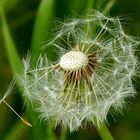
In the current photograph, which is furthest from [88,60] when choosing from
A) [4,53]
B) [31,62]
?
[4,53]

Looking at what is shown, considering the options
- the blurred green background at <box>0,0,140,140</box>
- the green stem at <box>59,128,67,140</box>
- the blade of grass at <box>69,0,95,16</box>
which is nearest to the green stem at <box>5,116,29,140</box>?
the blurred green background at <box>0,0,140,140</box>

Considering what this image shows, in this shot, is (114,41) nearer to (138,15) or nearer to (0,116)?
(138,15)

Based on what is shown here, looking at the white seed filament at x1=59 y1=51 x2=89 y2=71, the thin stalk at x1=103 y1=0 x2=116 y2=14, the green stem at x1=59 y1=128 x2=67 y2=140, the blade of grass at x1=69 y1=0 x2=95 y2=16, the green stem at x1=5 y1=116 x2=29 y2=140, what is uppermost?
the blade of grass at x1=69 y1=0 x2=95 y2=16

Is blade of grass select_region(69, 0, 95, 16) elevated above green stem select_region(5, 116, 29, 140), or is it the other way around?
blade of grass select_region(69, 0, 95, 16)

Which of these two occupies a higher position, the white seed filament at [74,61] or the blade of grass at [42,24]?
the blade of grass at [42,24]

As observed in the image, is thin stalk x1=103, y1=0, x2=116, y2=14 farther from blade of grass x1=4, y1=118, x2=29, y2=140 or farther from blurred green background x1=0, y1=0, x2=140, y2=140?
blade of grass x1=4, y1=118, x2=29, y2=140

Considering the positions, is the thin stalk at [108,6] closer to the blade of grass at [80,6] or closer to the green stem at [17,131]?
the blade of grass at [80,6]

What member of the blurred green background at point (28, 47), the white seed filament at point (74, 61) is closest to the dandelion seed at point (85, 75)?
the white seed filament at point (74, 61)

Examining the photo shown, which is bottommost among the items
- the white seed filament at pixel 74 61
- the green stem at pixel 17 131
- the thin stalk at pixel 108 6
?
the green stem at pixel 17 131
